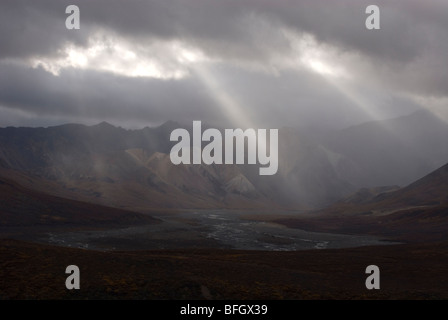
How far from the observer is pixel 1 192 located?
118500 millimetres

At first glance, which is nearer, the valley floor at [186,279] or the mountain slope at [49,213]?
the valley floor at [186,279]

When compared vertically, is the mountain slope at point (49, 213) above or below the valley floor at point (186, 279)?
above

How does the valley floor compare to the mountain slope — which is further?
the mountain slope

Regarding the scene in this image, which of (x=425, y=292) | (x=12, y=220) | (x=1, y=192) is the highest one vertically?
(x=1, y=192)

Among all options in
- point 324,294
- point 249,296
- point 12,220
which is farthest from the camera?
point 12,220

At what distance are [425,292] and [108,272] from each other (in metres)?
28.0

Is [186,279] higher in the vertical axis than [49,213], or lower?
lower

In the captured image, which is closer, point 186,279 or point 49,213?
point 186,279

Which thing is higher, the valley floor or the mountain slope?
the mountain slope
